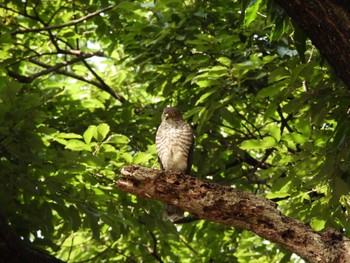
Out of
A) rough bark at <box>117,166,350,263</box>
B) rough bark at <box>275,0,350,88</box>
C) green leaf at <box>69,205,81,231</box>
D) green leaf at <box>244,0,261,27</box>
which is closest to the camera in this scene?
rough bark at <box>275,0,350,88</box>

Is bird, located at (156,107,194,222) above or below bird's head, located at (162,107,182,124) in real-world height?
below

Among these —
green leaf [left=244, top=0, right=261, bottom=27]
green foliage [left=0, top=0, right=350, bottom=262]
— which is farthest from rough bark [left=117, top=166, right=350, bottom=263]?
green leaf [left=244, top=0, right=261, bottom=27]

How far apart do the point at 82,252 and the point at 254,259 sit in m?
1.98

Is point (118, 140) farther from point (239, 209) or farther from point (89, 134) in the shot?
point (239, 209)

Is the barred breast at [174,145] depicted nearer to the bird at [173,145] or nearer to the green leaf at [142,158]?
the bird at [173,145]

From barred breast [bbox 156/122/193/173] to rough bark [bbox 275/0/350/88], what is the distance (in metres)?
2.82

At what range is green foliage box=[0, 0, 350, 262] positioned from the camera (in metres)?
4.30

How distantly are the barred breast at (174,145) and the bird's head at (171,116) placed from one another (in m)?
0.05

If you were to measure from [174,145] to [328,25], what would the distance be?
2.96 metres

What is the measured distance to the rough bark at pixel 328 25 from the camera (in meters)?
2.75

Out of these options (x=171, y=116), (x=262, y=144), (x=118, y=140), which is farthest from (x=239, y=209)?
(x=171, y=116)

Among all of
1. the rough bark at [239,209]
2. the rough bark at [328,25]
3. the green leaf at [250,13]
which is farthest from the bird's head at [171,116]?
the rough bark at [328,25]

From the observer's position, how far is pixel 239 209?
312 centimetres

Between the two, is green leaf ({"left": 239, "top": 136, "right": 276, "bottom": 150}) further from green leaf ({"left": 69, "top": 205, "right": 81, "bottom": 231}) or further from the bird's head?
green leaf ({"left": 69, "top": 205, "right": 81, "bottom": 231})
